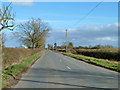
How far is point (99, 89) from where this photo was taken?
695 centimetres

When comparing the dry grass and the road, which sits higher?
the dry grass

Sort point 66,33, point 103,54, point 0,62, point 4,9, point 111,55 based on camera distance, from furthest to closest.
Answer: point 66,33 < point 103,54 < point 111,55 < point 0,62 < point 4,9

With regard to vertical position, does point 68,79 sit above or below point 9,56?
below

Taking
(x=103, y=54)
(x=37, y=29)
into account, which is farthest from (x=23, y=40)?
(x=103, y=54)

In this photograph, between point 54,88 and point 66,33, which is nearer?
point 54,88

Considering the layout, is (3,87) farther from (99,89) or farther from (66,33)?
(66,33)

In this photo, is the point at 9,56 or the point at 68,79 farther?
the point at 9,56

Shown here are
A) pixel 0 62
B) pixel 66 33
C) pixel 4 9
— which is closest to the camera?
pixel 4 9

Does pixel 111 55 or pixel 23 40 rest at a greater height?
pixel 23 40

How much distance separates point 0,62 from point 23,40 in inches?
1527

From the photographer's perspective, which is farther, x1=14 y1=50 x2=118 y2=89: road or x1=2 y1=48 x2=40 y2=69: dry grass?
x1=2 y1=48 x2=40 y2=69: dry grass

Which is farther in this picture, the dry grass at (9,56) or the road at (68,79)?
the dry grass at (9,56)

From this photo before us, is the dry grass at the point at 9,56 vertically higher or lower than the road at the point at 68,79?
higher

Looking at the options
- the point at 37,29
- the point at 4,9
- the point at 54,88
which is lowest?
the point at 54,88
